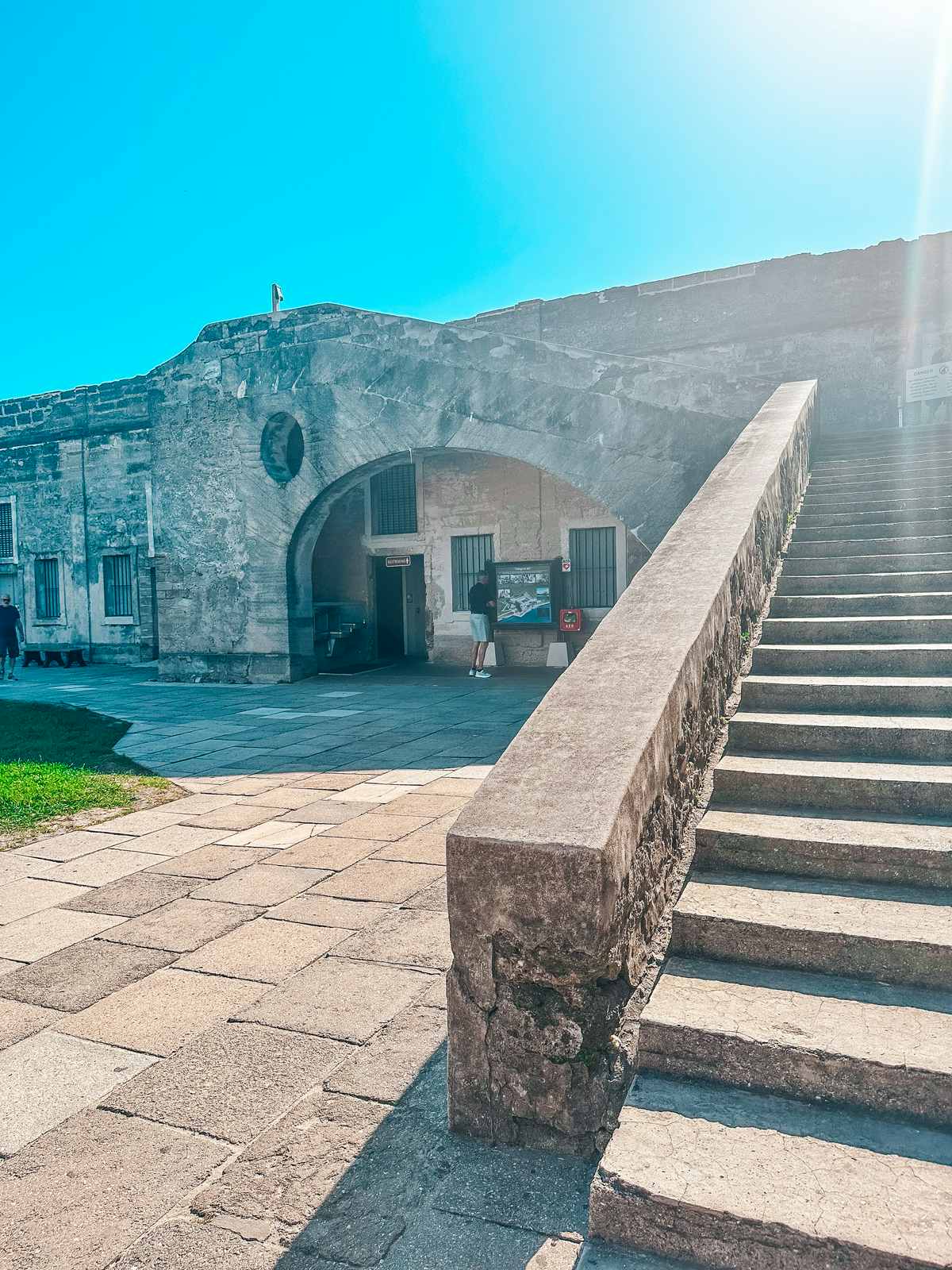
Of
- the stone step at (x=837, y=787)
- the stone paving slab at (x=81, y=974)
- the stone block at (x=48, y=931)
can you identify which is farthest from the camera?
the stone block at (x=48, y=931)

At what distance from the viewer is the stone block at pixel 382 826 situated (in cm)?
506

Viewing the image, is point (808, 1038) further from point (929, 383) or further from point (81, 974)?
point (929, 383)

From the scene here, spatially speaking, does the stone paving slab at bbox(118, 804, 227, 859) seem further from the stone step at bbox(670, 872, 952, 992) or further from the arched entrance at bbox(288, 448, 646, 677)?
the arched entrance at bbox(288, 448, 646, 677)

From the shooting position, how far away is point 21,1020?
3084 mm

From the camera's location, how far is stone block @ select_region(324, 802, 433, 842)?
506 cm

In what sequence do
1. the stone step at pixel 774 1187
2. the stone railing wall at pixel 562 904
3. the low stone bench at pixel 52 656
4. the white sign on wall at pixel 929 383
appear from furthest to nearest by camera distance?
the low stone bench at pixel 52 656 < the white sign on wall at pixel 929 383 < the stone railing wall at pixel 562 904 < the stone step at pixel 774 1187

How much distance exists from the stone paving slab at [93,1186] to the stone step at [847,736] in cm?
236

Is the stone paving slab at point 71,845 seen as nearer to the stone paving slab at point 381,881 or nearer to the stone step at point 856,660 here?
the stone paving slab at point 381,881

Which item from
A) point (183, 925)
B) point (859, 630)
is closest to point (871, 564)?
point (859, 630)

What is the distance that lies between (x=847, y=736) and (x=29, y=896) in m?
3.78

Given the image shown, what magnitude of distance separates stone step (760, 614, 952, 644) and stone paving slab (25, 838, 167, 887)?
3.48 meters

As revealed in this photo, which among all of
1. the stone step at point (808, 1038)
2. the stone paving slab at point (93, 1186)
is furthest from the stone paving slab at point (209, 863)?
the stone step at point (808, 1038)

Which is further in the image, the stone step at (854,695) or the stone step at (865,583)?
the stone step at (865,583)

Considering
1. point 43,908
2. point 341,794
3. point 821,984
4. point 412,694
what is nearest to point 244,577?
point 412,694
